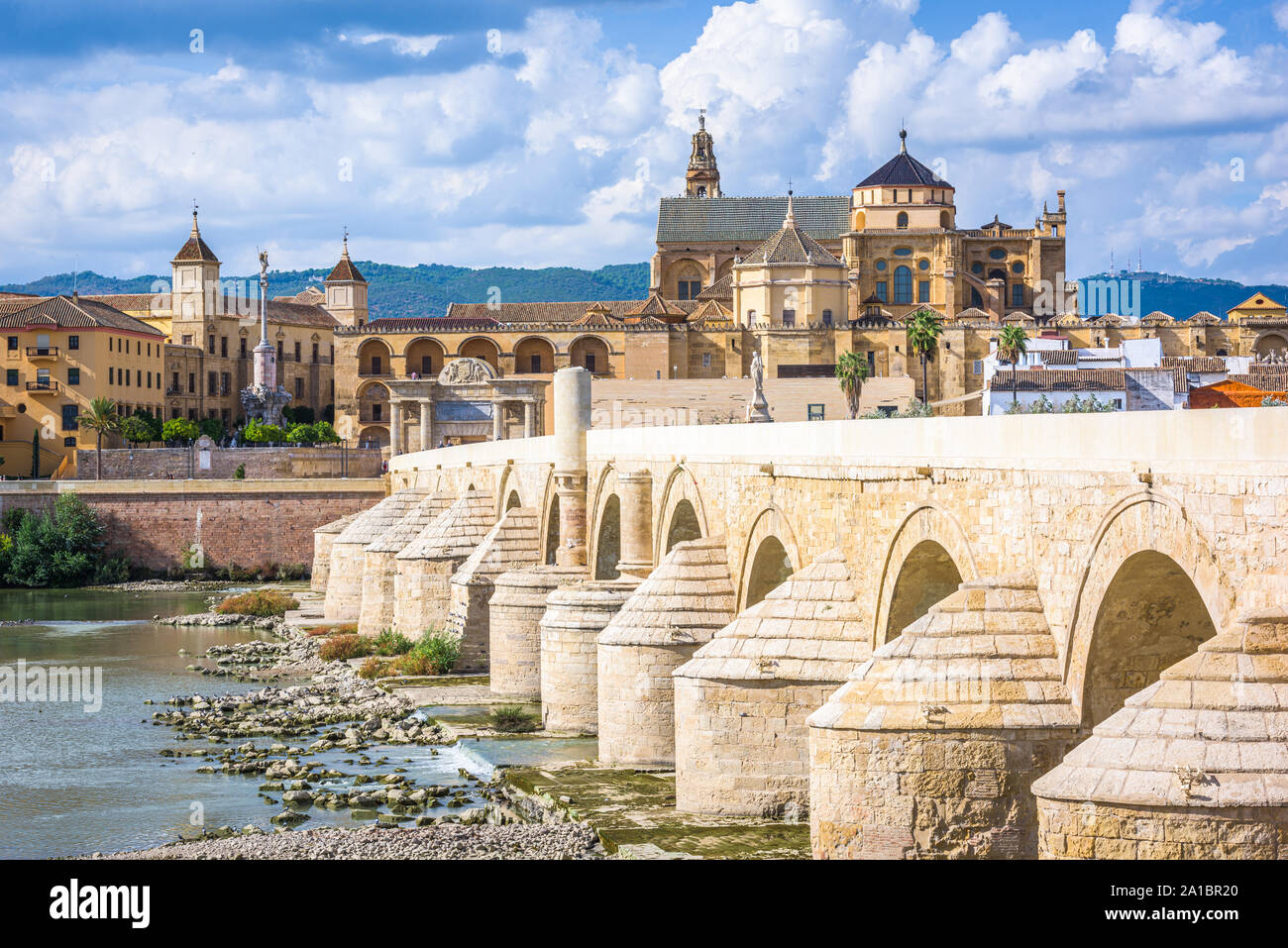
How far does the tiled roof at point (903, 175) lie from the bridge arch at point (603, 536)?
220ft

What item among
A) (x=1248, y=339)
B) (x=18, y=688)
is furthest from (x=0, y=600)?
(x=1248, y=339)

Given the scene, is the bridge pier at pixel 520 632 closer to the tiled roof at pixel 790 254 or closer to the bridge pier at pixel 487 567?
the bridge pier at pixel 487 567

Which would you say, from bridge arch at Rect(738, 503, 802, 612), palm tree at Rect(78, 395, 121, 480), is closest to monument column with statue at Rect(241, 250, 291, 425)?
palm tree at Rect(78, 395, 121, 480)

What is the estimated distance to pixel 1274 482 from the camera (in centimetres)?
966

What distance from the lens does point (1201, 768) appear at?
9773 mm

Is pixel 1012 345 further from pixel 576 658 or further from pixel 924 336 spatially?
pixel 576 658

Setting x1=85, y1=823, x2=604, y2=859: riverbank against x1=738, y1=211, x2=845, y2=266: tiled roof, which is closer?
x1=85, y1=823, x2=604, y2=859: riverbank

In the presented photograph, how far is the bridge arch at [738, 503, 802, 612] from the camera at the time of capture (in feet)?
67.7

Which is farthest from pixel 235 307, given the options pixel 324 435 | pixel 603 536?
pixel 603 536

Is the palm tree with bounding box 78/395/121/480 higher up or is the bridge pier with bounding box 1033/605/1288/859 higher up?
the palm tree with bounding box 78/395/121/480

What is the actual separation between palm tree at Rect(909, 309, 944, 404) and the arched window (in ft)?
14.2

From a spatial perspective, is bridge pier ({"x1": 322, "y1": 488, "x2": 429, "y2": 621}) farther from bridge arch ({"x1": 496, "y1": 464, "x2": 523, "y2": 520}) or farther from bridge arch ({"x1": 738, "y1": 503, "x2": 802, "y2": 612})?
bridge arch ({"x1": 738, "y1": 503, "x2": 802, "y2": 612})

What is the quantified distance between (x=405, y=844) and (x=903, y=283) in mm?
77283

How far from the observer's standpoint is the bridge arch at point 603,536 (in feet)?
95.7
